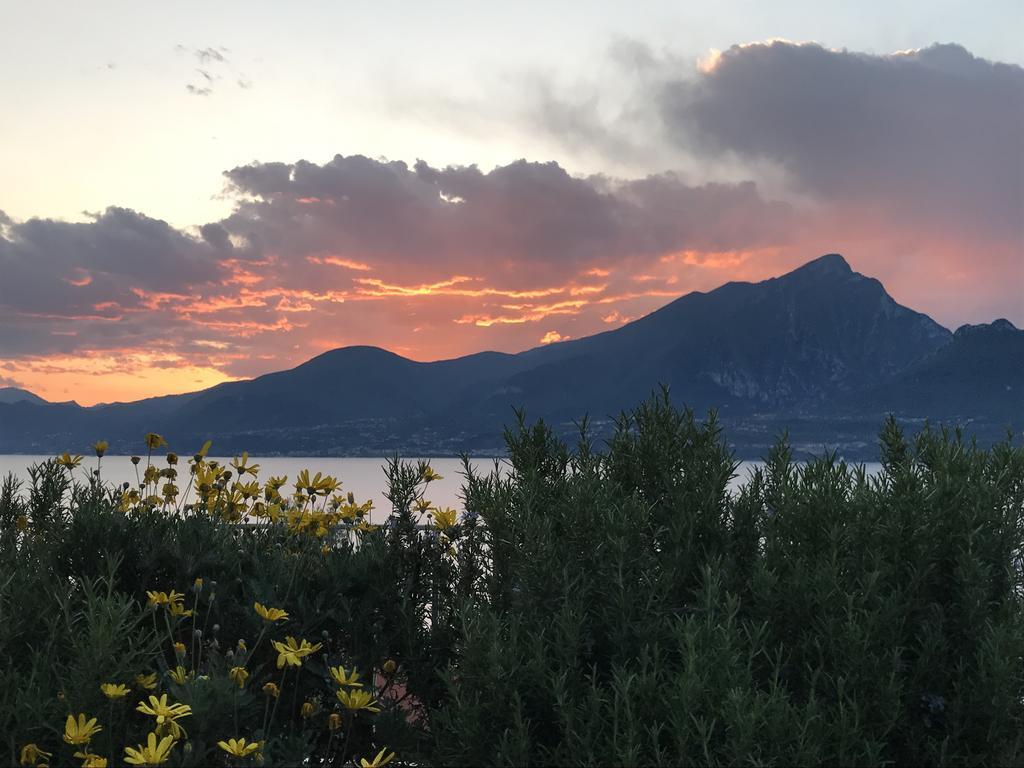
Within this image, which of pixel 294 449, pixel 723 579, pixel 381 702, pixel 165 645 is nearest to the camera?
pixel 723 579

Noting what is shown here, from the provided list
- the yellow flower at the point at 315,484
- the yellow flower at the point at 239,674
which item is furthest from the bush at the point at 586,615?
the yellow flower at the point at 315,484

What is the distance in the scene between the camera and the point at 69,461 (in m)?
4.87

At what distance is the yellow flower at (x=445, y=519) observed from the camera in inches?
172

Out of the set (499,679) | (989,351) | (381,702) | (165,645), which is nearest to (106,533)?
(165,645)

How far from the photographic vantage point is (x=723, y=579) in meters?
3.34

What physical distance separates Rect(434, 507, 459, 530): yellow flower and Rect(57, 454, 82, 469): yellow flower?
2113 mm

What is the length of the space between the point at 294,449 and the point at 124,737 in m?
164

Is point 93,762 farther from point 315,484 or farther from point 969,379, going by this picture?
point 969,379

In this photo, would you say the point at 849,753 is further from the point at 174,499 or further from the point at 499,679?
the point at 174,499

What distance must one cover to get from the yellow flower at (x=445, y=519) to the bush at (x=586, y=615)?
21 millimetres

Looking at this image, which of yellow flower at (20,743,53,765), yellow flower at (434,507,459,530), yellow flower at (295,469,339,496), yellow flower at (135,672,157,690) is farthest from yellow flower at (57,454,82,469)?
yellow flower at (20,743,53,765)

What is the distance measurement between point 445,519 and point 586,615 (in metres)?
1.32

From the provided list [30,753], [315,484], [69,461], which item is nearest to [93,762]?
[30,753]

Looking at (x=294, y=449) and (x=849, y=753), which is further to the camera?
(x=294, y=449)
